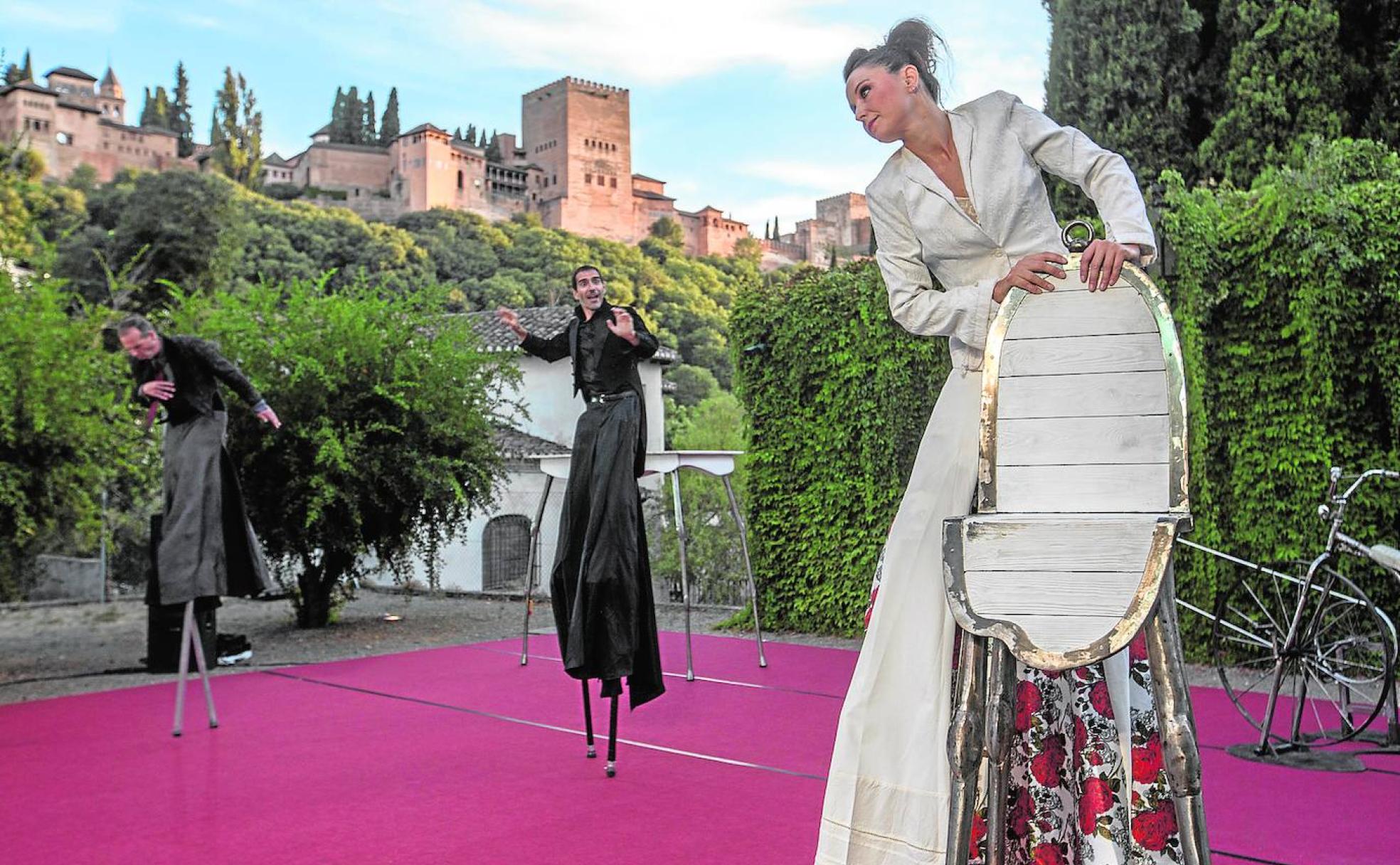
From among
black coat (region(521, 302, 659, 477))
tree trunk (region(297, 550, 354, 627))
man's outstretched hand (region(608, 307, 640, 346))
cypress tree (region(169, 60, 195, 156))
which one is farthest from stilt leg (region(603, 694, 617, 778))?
cypress tree (region(169, 60, 195, 156))

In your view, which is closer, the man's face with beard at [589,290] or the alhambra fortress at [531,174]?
the man's face with beard at [589,290]

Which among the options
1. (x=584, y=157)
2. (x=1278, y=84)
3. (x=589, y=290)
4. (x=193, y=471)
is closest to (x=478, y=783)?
(x=589, y=290)

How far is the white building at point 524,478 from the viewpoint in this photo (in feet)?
59.3

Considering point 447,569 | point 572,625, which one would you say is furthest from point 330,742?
point 447,569

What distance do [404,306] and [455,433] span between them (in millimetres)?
1202

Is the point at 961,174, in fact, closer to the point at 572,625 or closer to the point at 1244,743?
the point at 572,625

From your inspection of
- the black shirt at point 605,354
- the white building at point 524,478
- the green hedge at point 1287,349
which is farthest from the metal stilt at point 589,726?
the white building at point 524,478

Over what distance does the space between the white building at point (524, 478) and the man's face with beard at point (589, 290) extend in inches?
203

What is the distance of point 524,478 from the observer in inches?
925

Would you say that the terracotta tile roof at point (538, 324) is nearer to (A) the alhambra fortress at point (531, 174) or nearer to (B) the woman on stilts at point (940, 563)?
(B) the woman on stilts at point (940, 563)

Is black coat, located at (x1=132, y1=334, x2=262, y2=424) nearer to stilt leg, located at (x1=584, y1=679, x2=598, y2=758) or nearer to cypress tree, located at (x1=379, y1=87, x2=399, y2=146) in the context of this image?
stilt leg, located at (x1=584, y1=679, x2=598, y2=758)

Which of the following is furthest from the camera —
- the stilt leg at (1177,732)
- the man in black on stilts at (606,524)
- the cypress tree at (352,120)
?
the cypress tree at (352,120)

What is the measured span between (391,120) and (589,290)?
102 m

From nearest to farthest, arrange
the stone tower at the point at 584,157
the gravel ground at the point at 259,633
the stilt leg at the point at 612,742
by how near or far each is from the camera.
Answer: the stilt leg at the point at 612,742, the gravel ground at the point at 259,633, the stone tower at the point at 584,157
